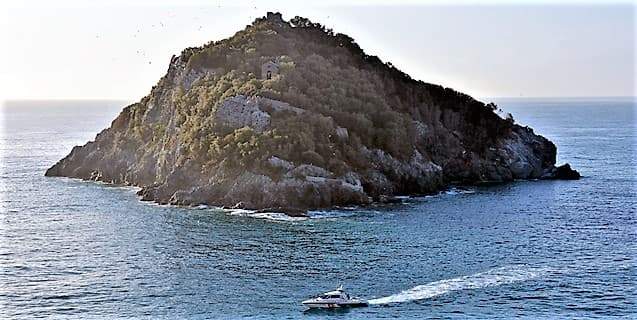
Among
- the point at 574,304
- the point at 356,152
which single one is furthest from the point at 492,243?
the point at 356,152

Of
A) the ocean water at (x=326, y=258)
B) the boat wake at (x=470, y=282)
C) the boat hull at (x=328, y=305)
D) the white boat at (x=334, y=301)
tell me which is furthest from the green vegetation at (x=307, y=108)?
the boat hull at (x=328, y=305)

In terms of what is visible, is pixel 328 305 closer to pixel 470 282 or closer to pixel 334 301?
pixel 334 301

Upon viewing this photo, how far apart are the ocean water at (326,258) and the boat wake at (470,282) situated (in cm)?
18

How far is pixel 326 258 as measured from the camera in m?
85.5

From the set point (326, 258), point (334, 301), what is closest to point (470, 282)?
point (334, 301)

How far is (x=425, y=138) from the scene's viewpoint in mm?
147875

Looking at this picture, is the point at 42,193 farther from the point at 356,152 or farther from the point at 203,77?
the point at 356,152

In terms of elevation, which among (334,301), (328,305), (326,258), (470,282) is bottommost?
(328,305)

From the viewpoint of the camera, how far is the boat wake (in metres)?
71.6

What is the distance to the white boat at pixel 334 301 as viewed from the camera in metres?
69.1

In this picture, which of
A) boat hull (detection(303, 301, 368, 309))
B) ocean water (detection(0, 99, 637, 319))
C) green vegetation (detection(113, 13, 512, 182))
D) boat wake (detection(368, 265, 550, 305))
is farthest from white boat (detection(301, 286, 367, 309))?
green vegetation (detection(113, 13, 512, 182))

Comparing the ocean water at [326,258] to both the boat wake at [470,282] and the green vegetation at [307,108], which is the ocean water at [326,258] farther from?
the green vegetation at [307,108]

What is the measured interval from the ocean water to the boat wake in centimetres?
18

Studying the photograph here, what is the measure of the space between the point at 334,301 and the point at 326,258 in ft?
53.8
